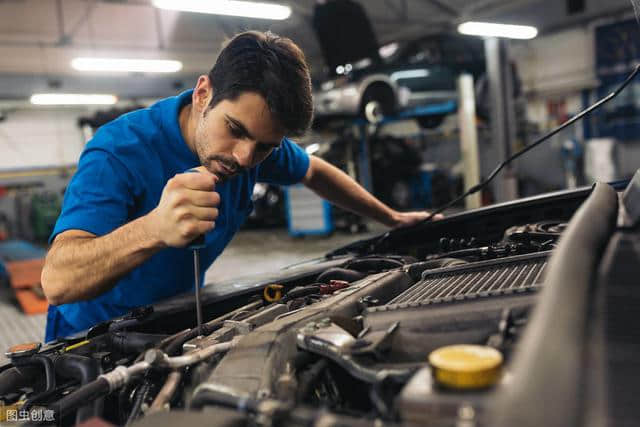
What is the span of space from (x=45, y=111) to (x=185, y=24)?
4331 mm

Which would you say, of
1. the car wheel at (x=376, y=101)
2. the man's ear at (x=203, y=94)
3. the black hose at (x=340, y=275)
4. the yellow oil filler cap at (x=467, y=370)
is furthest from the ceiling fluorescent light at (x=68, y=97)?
the yellow oil filler cap at (x=467, y=370)

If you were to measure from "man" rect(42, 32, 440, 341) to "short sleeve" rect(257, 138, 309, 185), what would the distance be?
0.58 ft

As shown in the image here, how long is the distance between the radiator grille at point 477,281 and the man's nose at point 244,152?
1.59ft

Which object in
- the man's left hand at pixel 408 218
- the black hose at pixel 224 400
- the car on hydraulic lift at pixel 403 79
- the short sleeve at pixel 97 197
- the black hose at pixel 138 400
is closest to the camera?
the black hose at pixel 224 400

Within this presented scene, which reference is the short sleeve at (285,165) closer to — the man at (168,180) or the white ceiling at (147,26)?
the man at (168,180)

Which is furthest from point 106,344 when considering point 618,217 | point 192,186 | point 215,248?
point 618,217

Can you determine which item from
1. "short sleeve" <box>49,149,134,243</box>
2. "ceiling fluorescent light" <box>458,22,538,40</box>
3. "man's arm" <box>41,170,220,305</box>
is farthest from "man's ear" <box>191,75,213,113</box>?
"ceiling fluorescent light" <box>458,22,538,40</box>

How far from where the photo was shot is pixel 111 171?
122 centimetres

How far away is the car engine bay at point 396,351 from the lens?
1.35 ft

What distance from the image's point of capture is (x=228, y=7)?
16.1 ft

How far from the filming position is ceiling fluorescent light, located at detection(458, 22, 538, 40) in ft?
19.5

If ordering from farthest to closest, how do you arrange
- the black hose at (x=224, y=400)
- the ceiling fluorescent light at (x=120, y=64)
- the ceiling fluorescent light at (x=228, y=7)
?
the ceiling fluorescent light at (x=120, y=64) → the ceiling fluorescent light at (x=228, y=7) → the black hose at (x=224, y=400)

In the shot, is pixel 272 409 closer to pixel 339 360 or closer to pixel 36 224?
pixel 339 360

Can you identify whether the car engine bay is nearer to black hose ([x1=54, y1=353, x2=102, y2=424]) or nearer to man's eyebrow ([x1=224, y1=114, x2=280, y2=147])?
black hose ([x1=54, y1=353, x2=102, y2=424])
